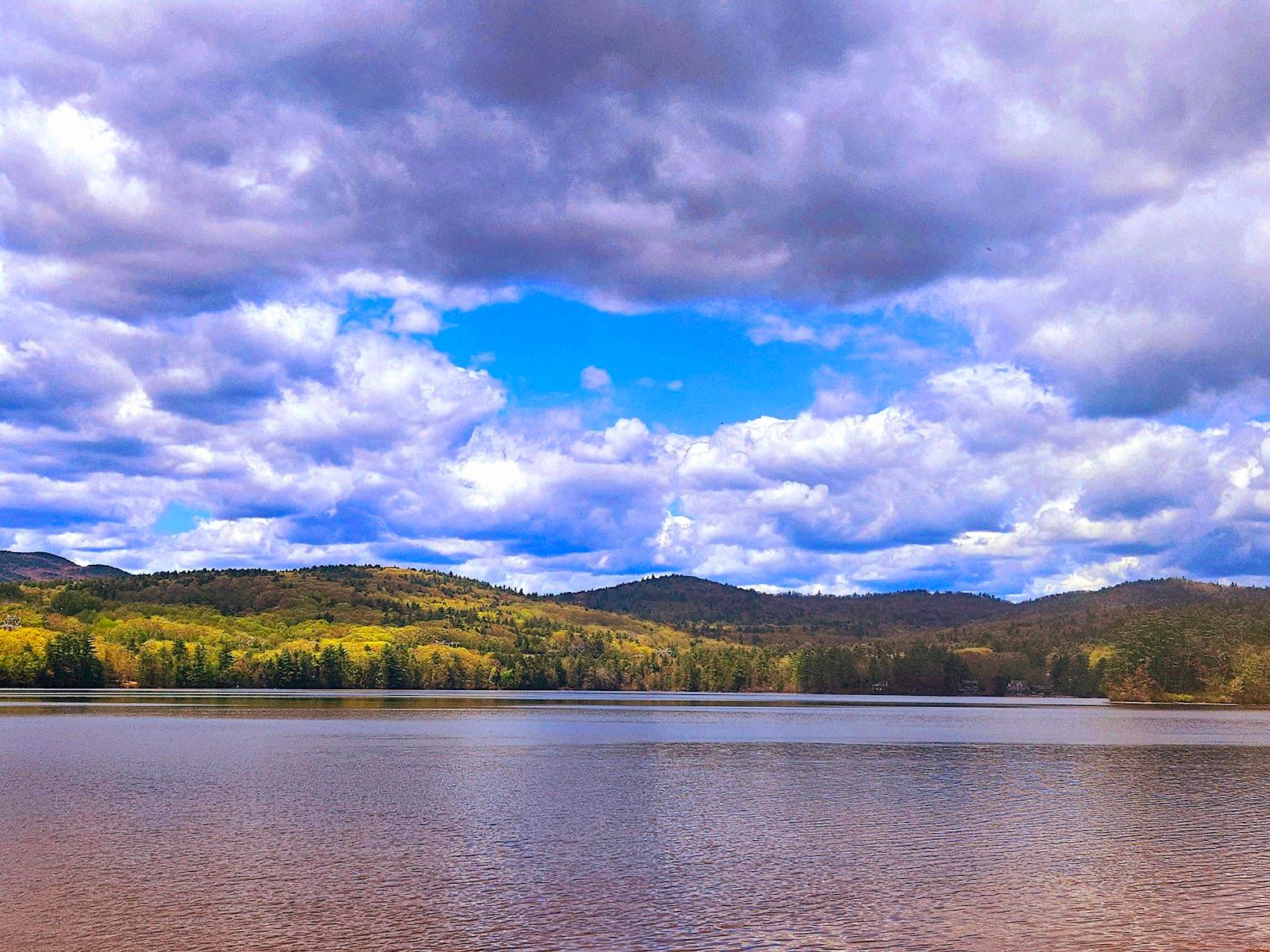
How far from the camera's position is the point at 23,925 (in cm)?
3394

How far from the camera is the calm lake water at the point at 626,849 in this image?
34625 mm

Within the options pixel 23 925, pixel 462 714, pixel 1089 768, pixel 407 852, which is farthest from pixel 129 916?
pixel 462 714

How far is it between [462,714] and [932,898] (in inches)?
5814

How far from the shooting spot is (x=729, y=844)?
1993 inches

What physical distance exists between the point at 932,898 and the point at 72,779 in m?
58.4

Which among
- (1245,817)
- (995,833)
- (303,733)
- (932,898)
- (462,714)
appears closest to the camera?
(932,898)

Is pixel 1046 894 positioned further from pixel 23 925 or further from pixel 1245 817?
pixel 23 925

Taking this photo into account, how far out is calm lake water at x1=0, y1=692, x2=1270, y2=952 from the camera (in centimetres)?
3462

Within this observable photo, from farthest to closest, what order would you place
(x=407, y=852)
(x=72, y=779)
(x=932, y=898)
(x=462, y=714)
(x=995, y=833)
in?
(x=462, y=714)
(x=72, y=779)
(x=995, y=833)
(x=407, y=852)
(x=932, y=898)

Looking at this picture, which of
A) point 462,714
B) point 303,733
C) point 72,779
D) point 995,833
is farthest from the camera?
point 462,714

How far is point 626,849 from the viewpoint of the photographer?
49344 mm

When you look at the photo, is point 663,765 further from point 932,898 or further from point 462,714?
point 462,714

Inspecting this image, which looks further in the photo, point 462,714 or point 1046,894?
point 462,714

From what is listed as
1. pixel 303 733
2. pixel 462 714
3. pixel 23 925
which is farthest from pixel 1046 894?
pixel 462 714
